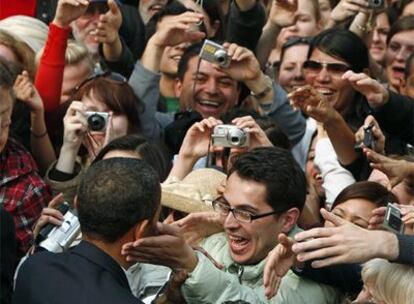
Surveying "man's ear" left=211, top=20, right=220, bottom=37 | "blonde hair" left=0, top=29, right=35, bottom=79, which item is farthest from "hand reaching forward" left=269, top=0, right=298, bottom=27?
"blonde hair" left=0, top=29, right=35, bottom=79

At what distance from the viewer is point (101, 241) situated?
3398 mm

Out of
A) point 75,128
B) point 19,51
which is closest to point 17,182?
point 75,128

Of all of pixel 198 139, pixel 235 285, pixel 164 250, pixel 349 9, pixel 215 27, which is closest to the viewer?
pixel 164 250

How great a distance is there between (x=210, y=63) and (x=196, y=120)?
37cm

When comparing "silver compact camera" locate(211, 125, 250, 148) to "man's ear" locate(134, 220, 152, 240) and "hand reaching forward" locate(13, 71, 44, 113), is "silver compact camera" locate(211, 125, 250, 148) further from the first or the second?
"man's ear" locate(134, 220, 152, 240)

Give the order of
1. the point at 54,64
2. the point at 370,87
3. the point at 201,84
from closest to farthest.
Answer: the point at 370,87 → the point at 54,64 → the point at 201,84

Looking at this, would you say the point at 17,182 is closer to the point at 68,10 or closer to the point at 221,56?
the point at 68,10

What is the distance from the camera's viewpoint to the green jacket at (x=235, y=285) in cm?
369

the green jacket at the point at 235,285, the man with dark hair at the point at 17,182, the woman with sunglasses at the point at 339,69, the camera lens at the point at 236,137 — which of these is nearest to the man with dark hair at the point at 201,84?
the woman with sunglasses at the point at 339,69

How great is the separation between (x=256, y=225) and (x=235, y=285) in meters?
0.35

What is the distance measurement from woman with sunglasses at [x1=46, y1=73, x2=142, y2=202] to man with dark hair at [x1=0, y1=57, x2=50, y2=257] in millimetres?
220

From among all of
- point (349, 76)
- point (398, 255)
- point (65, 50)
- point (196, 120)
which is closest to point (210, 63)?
point (196, 120)

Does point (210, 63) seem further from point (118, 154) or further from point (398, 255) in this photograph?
point (398, 255)

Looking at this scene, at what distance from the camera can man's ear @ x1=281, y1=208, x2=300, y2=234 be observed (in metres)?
4.16
